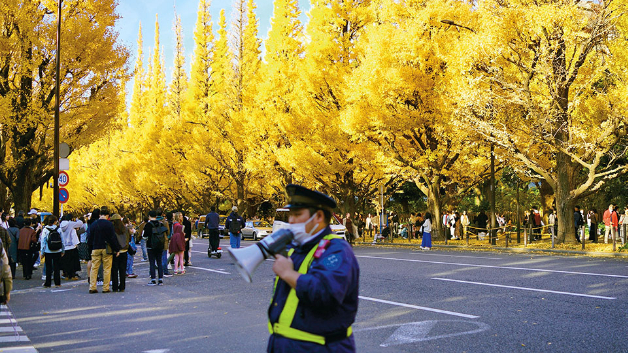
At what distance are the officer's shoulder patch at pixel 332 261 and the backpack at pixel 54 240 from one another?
37.9ft

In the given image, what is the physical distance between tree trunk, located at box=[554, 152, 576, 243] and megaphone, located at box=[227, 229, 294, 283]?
2084cm

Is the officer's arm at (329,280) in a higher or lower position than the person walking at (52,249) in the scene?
higher

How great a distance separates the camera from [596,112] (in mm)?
21562

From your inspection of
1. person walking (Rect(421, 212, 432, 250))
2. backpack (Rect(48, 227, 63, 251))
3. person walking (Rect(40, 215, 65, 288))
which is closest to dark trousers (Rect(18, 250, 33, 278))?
person walking (Rect(40, 215, 65, 288))

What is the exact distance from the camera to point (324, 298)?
2.75 metres

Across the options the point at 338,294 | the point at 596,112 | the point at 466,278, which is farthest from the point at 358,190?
the point at 338,294

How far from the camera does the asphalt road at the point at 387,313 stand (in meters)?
6.62

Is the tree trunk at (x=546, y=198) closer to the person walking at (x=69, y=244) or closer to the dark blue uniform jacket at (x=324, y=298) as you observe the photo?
the person walking at (x=69, y=244)

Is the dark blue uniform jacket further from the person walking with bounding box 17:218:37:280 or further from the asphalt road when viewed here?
the person walking with bounding box 17:218:37:280

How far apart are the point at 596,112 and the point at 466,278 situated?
1250cm

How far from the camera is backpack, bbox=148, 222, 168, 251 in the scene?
12531 millimetres

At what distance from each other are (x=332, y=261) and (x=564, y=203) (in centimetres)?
2079

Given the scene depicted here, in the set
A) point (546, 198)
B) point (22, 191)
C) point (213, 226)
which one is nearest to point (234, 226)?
point (213, 226)

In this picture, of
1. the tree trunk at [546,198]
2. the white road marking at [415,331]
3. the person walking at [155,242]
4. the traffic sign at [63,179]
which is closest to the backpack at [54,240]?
the person walking at [155,242]
